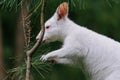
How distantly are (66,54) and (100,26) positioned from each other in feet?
32.5

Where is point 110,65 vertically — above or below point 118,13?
above

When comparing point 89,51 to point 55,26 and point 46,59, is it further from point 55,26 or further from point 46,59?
point 46,59

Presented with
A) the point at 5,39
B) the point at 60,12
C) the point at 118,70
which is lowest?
the point at 5,39

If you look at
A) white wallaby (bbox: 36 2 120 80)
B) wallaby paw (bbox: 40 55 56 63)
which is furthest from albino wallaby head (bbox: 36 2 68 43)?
wallaby paw (bbox: 40 55 56 63)

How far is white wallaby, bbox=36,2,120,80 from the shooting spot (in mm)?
6246

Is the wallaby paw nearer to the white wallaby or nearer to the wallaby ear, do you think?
the white wallaby

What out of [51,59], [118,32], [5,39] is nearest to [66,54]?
[51,59]

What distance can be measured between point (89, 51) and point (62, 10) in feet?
1.47

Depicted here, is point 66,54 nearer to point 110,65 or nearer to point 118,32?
point 110,65

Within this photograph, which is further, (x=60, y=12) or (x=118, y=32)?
(x=118, y=32)

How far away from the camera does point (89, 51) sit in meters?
6.33

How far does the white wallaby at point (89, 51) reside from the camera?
20.5ft

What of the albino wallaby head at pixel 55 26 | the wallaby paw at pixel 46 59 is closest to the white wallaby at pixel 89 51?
the albino wallaby head at pixel 55 26

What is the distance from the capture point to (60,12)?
6262mm
